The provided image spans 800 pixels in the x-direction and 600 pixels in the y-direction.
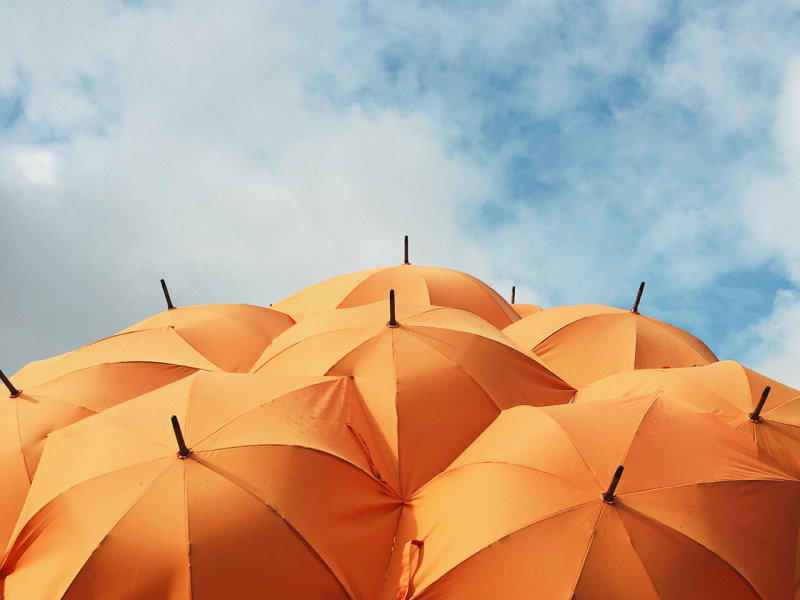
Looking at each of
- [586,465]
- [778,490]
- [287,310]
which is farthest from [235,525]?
[287,310]

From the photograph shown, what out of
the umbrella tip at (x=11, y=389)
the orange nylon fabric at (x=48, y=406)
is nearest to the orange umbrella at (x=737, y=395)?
the orange nylon fabric at (x=48, y=406)

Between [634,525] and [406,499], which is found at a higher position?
[406,499]

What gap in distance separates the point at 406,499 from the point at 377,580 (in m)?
0.89

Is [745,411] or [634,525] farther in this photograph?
[745,411]

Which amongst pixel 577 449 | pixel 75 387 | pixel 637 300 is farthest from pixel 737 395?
pixel 75 387

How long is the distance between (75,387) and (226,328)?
260 cm

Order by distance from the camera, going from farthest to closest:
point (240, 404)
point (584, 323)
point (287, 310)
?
1. point (287, 310)
2. point (584, 323)
3. point (240, 404)

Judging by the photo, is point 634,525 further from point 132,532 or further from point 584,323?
point 584,323

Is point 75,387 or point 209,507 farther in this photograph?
point 75,387

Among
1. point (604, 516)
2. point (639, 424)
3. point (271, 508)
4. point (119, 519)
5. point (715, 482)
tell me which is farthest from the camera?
point (639, 424)

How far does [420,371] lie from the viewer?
832 cm

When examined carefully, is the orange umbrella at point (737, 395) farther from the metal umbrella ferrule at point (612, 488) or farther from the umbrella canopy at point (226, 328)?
the umbrella canopy at point (226, 328)

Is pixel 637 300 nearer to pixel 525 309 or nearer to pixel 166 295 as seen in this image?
pixel 525 309

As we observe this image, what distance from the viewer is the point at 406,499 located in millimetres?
7488
